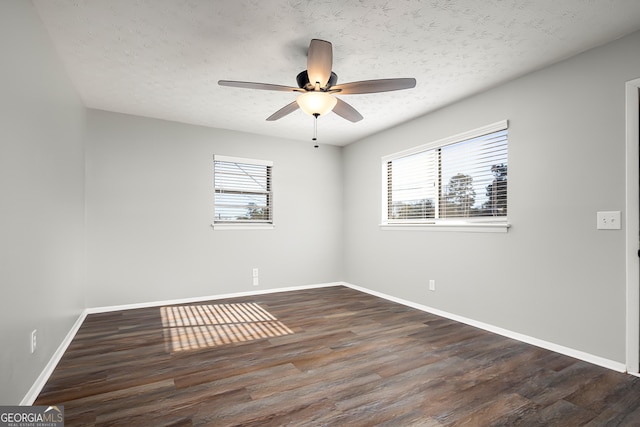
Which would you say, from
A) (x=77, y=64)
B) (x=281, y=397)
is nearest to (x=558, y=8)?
(x=281, y=397)

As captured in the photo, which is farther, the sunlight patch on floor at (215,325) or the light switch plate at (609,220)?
the sunlight patch on floor at (215,325)

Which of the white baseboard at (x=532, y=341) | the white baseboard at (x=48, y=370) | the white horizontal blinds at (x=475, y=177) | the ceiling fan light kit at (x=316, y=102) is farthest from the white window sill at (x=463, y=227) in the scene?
the white baseboard at (x=48, y=370)

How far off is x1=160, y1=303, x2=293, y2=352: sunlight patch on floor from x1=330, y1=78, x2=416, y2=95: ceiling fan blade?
2303mm

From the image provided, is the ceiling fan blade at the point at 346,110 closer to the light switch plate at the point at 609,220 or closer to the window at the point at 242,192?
the light switch plate at the point at 609,220

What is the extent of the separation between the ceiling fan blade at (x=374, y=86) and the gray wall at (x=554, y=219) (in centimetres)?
141

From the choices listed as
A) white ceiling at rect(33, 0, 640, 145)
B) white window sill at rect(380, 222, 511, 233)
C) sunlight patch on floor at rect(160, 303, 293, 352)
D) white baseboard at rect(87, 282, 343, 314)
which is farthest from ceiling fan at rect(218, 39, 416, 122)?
white baseboard at rect(87, 282, 343, 314)

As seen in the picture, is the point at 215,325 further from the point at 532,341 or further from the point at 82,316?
the point at 532,341

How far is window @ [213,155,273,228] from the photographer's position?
4648mm

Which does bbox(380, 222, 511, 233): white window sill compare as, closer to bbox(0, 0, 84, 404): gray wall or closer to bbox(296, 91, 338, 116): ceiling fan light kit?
bbox(296, 91, 338, 116): ceiling fan light kit

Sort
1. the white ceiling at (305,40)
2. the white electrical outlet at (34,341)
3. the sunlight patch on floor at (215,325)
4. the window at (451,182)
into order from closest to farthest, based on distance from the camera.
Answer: the white electrical outlet at (34,341) → the white ceiling at (305,40) → the sunlight patch on floor at (215,325) → the window at (451,182)

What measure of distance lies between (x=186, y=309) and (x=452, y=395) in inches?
126

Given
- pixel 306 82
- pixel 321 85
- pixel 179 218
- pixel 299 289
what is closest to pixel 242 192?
pixel 179 218

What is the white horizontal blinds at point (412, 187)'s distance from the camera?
4047mm

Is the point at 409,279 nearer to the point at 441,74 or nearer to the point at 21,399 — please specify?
the point at 441,74
